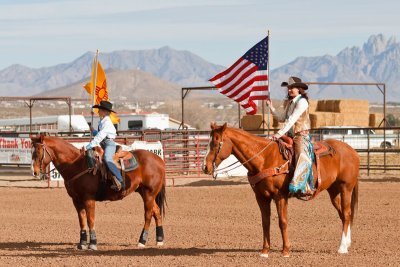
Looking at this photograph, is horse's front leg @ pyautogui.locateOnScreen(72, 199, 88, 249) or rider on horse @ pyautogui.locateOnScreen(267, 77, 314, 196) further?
horse's front leg @ pyautogui.locateOnScreen(72, 199, 88, 249)

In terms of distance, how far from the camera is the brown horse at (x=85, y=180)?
12.8 meters

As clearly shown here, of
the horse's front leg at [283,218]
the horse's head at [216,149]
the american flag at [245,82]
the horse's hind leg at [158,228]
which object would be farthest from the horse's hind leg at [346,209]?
the american flag at [245,82]

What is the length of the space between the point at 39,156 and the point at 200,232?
339 centimetres

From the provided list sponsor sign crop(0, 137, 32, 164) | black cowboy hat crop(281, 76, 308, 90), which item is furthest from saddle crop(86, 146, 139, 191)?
sponsor sign crop(0, 137, 32, 164)

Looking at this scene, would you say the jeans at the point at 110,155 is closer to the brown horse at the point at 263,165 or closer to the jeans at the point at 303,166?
the brown horse at the point at 263,165

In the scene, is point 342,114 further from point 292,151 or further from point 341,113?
point 292,151

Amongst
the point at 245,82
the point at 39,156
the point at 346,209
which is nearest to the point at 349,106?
the point at 245,82

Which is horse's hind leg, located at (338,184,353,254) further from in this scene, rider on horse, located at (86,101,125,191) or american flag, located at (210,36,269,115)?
american flag, located at (210,36,269,115)

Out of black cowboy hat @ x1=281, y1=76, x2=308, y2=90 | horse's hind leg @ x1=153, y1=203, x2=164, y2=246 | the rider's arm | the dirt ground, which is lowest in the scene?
the dirt ground

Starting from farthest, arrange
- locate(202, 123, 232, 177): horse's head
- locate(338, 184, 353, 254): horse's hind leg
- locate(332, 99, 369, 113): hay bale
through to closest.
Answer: locate(332, 99, 369, 113): hay bale
locate(338, 184, 353, 254): horse's hind leg
locate(202, 123, 232, 177): horse's head

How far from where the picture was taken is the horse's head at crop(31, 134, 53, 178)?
1267 cm

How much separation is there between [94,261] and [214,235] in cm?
338

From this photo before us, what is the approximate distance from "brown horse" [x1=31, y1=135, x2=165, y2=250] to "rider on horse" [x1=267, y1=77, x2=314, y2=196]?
2379 millimetres

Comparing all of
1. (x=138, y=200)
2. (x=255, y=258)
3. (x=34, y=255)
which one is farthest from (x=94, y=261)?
(x=138, y=200)
